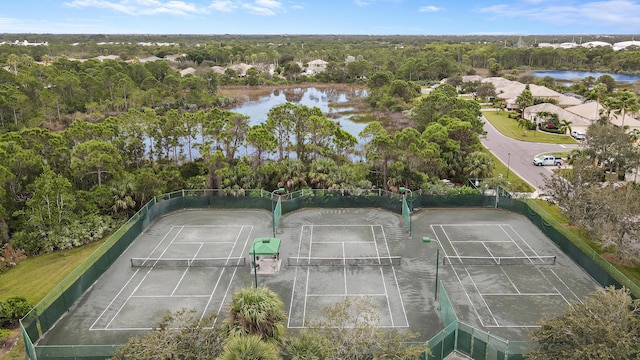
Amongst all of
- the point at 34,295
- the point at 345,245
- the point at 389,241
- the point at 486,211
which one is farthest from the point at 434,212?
the point at 34,295

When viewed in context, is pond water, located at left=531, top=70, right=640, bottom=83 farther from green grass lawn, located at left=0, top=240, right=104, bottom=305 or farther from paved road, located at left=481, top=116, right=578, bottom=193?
green grass lawn, located at left=0, top=240, right=104, bottom=305

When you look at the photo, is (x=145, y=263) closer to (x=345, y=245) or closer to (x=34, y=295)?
(x=34, y=295)

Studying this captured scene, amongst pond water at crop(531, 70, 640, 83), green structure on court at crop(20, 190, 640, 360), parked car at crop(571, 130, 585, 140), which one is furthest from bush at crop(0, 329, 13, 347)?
pond water at crop(531, 70, 640, 83)

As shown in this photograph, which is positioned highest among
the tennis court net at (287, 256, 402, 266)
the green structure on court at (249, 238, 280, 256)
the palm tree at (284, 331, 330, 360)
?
the palm tree at (284, 331, 330, 360)

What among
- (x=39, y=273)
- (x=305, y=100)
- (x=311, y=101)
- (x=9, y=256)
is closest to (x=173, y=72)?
(x=305, y=100)

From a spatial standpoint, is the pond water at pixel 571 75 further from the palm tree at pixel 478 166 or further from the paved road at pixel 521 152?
the palm tree at pixel 478 166

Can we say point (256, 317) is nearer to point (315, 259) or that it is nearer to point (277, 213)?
point (315, 259)
